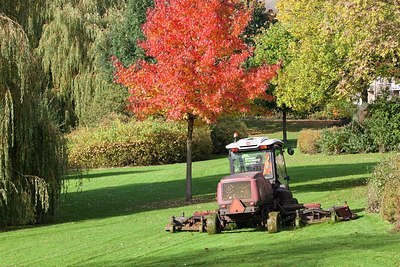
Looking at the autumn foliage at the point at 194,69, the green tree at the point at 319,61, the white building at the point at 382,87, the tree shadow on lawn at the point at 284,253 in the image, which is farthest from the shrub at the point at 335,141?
the tree shadow on lawn at the point at 284,253

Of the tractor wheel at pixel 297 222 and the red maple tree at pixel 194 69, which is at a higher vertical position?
the red maple tree at pixel 194 69

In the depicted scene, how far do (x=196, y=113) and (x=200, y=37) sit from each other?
2.55 metres

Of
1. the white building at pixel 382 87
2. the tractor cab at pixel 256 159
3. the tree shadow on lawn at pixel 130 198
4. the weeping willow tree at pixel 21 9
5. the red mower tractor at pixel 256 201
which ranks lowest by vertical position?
the tree shadow on lawn at pixel 130 198

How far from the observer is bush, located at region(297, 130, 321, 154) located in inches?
1743

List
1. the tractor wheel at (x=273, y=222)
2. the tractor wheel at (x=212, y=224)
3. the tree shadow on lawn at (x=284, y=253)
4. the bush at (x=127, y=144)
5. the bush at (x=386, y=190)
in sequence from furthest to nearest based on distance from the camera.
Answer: the bush at (x=127, y=144) < the tractor wheel at (x=212, y=224) < the tractor wheel at (x=273, y=222) < the bush at (x=386, y=190) < the tree shadow on lawn at (x=284, y=253)

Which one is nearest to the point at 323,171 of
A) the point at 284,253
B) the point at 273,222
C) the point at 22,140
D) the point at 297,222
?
the point at 22,140

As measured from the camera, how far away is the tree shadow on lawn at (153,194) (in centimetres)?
2503

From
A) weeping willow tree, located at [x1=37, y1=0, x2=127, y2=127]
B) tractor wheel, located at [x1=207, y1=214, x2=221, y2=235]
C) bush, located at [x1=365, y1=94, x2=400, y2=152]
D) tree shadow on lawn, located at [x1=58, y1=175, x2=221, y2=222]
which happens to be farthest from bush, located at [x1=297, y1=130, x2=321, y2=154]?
tractor wheel, located at [x1=207, y1=214, x2=221, y2=235]

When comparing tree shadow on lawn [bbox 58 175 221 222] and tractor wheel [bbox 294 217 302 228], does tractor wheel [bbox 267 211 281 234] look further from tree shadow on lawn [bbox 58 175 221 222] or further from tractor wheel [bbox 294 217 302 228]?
tree shadow on lawn [bbox 58 175 221 222]

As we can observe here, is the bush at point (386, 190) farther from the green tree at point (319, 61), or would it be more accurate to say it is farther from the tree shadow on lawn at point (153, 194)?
the tree shadow on lawn at point (153, 194)

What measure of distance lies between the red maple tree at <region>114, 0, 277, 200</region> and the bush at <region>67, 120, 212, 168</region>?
774 inches

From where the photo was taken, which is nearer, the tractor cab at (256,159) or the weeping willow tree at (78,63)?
the tractor cab at (256,159)

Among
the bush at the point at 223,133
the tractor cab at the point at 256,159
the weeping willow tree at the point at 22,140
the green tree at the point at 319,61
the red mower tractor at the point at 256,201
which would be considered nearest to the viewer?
the red mower tractor at the point at 256,201

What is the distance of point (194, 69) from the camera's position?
24.8 meters
